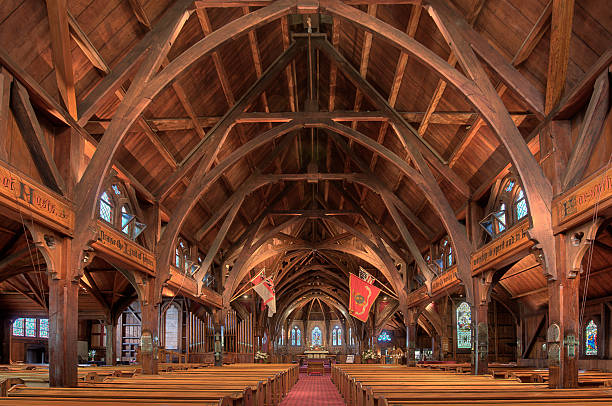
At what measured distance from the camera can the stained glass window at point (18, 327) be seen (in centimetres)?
2516

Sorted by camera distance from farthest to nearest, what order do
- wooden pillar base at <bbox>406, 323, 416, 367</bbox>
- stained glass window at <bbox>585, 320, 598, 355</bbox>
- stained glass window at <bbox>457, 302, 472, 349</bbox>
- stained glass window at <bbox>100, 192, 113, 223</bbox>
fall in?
stained glass window at <bbox>457, 302, 472, 349</bbox> → wooden pillar base at <bbox>406, 323, 416, 367</bbox> → stained glass window at <bbox>585, 320, 598, 355</bbox> → stained glass window at <bbox>100, 192, 113, 223</bbox>

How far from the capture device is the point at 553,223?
1085 cm

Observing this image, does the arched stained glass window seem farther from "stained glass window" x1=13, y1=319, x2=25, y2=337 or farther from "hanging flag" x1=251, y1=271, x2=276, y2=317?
"stained glass window" x1=13, y1=319, x2=25, y2=337

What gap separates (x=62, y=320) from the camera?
10.9m

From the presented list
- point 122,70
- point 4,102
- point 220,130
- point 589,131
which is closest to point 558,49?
point 589,131

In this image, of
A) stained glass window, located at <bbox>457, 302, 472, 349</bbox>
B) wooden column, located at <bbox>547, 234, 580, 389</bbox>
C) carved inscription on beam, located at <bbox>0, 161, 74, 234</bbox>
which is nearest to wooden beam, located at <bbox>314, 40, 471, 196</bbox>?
wooden column, located at <bbox>547, 234, 580, 389</bbox>

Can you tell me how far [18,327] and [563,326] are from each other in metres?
22.2

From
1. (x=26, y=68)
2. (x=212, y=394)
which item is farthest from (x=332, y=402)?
(x=26, y=68)

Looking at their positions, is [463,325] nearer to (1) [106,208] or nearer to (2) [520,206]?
(2) [520,206]

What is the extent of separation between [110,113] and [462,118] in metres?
8.15

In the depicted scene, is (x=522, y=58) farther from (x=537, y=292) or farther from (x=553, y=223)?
(x=537, y=292)

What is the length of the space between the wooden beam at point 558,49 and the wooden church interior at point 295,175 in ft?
0.15

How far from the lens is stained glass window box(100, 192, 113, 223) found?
49.2 ft

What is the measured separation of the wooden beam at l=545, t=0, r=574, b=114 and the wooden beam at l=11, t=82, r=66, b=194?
331 inches
